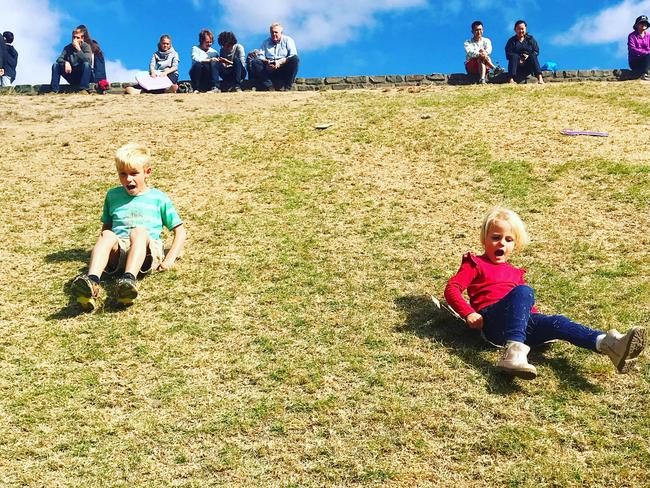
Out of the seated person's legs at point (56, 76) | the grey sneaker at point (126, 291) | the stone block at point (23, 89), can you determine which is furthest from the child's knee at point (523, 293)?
the stone block at point (23, 89)

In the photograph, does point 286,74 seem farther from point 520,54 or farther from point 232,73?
point 520,54

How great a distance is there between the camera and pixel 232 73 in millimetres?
17844

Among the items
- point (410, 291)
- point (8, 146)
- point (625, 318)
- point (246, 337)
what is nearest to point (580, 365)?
point (625, 318)

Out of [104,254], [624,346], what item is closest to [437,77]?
[104,254]

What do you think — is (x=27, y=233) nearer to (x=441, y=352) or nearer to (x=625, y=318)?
(x=441, y=352)

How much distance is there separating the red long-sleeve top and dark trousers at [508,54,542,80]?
12606mm

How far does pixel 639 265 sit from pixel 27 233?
740 cm

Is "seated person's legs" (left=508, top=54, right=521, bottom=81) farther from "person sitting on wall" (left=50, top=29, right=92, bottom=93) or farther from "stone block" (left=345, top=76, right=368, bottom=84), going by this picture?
"person sitting on wall" (left=50, top=29, right=92, bottom=93)

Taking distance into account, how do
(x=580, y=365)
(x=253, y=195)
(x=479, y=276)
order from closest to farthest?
(x=580, y=365) < (x=479, y=276) < (x=253, y=195)

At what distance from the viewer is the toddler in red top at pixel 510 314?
16.2 feet

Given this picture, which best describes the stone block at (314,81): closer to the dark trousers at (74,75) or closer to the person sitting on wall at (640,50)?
the dark trousers at (74,75)

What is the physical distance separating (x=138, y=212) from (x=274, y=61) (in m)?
11.4

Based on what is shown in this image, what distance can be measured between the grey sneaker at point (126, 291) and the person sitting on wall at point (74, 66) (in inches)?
525

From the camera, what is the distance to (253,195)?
9.78 m
